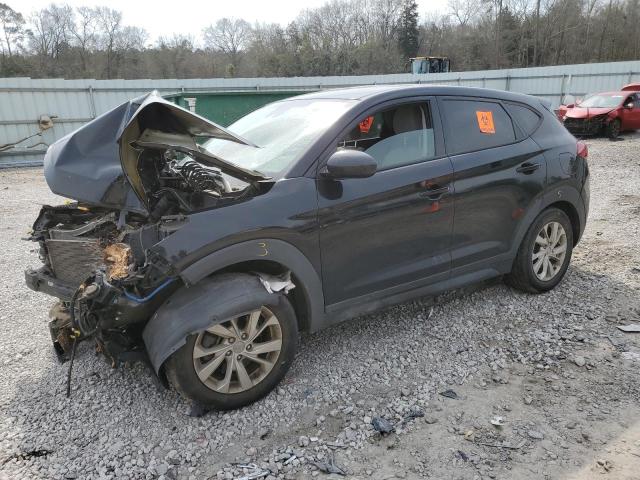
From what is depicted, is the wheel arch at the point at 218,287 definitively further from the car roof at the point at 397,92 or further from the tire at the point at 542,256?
the tire at the point at 542,256

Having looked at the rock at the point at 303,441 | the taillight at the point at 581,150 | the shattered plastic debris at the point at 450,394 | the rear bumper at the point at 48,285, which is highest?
the taillight at the point at 581,150

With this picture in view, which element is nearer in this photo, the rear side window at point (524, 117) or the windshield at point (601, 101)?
the rear side window at point (524, 117)

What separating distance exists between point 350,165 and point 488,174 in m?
1.39

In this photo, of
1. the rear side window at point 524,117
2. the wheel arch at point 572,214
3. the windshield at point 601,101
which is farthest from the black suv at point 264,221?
the windshield at point 601,101

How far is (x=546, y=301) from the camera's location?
4.20 m

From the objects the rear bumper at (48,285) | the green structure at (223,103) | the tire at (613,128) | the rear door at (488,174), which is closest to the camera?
the rear bumper at (48,285)

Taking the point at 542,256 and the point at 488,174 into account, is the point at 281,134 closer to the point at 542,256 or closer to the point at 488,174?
the point at 488,174

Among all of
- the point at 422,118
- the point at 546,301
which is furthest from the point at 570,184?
the point at 422,118

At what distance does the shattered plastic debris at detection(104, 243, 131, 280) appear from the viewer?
2.63 m

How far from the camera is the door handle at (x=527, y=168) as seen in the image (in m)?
3.93

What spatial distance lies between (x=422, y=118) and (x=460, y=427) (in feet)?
6.97

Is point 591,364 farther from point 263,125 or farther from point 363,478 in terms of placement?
point 263,125

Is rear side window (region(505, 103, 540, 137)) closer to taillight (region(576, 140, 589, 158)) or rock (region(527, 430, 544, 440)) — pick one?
taillight (region(576, 140, 589, 158))

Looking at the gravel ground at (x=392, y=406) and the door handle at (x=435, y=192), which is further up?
the door handle at (x=435, y=192)
